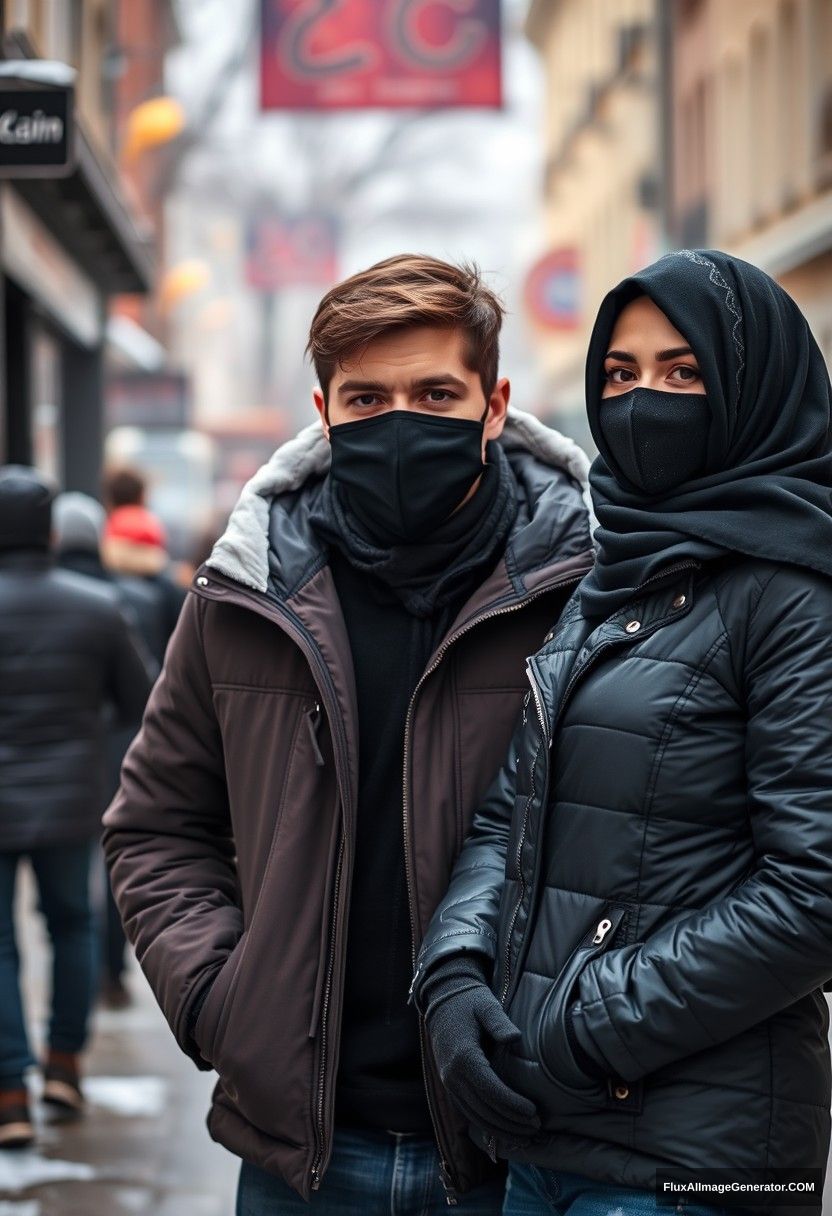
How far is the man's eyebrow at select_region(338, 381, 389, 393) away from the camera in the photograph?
265cm

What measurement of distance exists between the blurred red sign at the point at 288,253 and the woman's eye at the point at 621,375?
2552 cm

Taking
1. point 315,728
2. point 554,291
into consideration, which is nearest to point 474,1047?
point 315,728

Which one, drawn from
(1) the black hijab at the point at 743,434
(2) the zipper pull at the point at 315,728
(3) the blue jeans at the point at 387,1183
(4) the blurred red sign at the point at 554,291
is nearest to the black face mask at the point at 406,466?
(2) the zipper pull at the point at 315,728

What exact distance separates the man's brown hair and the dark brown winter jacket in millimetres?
271

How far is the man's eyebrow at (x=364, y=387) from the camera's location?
2.65m

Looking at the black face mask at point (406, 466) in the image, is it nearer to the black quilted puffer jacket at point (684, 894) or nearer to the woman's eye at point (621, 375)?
the woman's eye at point (621, 375)

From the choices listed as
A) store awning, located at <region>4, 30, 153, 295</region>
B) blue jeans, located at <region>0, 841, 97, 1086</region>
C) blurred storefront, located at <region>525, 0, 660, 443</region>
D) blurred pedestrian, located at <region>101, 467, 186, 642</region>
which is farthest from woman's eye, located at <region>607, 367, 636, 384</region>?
blurred storefront, located at <region>525, 0, 660, 443</region>

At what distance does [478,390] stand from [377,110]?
10.6m

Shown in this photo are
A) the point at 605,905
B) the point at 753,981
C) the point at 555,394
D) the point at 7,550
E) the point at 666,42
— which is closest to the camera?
the point at 753,981

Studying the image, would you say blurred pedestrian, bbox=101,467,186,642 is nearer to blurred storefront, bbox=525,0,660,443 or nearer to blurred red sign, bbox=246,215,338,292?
blurred storefront, bbox=525,0,660,443

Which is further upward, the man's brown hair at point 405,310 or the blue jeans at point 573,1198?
the man's brown hair at point 405,310

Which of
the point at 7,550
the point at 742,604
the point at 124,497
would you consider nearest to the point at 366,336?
the point at 742,604

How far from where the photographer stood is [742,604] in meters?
2.20

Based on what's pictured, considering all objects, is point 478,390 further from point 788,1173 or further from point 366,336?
point 788,1173
